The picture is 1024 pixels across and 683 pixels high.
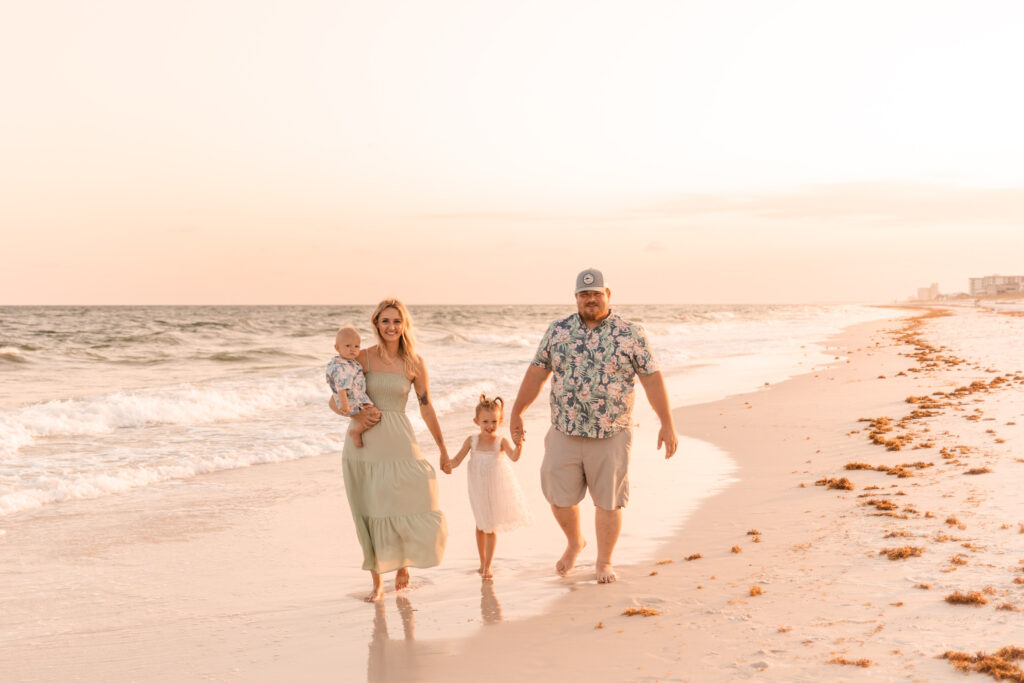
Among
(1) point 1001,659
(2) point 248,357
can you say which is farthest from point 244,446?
(2) point 248,357

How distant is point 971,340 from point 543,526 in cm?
2496

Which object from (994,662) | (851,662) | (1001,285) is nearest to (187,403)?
(851,662)

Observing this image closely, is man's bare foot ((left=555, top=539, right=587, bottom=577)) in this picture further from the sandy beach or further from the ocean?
the ocean

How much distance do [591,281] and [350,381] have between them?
1586 mm

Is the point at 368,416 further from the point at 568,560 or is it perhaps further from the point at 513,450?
the point at 568,560

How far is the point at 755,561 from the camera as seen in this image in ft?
17.1

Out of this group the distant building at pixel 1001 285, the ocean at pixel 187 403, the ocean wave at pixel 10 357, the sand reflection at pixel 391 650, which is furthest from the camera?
the distant building at pixel 1001 285

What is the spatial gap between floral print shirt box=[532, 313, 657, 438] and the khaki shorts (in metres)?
0.10

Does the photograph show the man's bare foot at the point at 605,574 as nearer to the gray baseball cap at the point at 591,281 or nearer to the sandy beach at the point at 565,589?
the sandy beach at the point at 565,589

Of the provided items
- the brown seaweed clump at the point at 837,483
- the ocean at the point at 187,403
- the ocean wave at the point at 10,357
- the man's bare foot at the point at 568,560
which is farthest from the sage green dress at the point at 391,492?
the ocean wave at the point at 10,357

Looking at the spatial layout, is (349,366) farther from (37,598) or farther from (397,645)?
(37,598)

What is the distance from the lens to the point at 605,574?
502cm

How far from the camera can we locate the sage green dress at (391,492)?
4.95 metres

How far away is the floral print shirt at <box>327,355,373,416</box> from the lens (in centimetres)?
485
